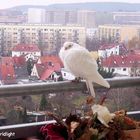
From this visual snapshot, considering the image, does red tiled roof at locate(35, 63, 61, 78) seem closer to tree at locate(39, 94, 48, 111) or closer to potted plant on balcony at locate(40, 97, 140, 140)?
tree at locate(39, 94, 48, 111)

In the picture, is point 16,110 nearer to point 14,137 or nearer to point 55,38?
point 14,137

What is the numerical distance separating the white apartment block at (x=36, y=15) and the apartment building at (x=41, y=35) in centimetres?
4

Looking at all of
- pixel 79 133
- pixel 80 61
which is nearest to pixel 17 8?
pixel 80 61

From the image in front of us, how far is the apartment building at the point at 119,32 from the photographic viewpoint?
2336 mm

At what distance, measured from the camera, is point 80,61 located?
1681mm

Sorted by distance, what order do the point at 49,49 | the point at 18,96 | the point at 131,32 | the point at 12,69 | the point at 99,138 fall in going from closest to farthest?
the point at 99,138
the point at 18,96
the point at 12,69
the point at 49,49
the point at 131,32

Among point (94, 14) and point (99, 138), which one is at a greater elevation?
point (94, 14)

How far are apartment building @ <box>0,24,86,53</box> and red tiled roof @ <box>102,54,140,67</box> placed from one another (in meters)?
0.21

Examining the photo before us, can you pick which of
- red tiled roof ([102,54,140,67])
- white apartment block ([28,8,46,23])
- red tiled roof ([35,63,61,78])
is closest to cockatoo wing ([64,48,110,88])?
red tiled roof ([35,63,61,78])

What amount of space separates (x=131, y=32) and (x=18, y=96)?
3.69 feet

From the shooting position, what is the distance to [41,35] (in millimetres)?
2184

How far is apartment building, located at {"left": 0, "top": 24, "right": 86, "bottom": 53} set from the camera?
210 centimetres

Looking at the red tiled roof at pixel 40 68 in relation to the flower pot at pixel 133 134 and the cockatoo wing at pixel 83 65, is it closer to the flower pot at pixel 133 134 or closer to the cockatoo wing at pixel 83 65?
the cockatoo wing at pixel 83 65

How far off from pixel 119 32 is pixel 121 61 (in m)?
0.27
